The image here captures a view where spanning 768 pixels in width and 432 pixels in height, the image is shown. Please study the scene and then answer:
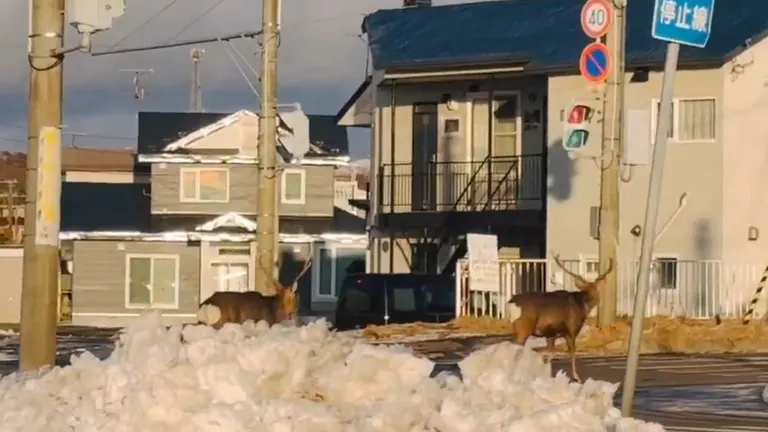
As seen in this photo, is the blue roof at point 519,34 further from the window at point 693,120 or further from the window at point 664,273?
the window at point 664,273

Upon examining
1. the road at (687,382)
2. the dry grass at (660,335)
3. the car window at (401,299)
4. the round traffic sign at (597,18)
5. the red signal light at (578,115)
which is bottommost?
the road at (687,382)

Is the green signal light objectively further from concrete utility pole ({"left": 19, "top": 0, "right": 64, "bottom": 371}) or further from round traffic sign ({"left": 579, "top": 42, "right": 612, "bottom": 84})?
concrete utility pole ({"left": 19, "top": 0, "right": 64, "bottom": 371})

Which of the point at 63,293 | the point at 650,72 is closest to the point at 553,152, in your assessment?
the point at 650,72

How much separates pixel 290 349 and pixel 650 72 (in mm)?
26054

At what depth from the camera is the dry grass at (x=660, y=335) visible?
24.3m

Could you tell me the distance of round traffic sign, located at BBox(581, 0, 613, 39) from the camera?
24672 mm

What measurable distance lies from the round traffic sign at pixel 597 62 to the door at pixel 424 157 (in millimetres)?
14195

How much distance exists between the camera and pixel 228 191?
163 feet

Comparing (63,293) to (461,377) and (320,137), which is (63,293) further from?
(461,377)

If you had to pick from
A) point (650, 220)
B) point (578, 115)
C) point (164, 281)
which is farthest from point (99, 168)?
point (650, 220)

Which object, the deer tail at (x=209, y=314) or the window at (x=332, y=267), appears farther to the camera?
the window at (x=332, y=267)

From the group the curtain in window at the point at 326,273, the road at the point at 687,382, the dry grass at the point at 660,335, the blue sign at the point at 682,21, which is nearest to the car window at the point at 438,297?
the dry grass at the point at 660,335

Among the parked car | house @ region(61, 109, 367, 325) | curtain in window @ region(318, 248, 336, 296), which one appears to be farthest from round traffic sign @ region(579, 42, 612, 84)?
curtain in window @ region(318, 248, 336, 296)

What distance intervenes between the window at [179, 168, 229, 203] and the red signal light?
2613 centimetres
